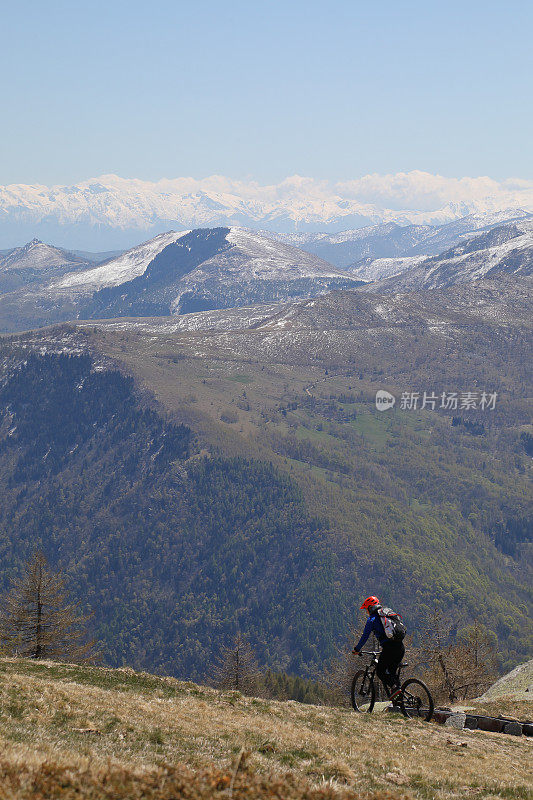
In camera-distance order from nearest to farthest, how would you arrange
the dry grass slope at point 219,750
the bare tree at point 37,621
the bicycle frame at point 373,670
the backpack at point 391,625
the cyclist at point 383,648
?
the dry grass slope at point 219,750 < the backpack at point 391,625 < the cyclist at point 383,648 < the bicycle frame at point 373,670 < the bare tree at point 37,621

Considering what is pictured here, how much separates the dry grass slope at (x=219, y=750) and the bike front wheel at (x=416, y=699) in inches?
37.8

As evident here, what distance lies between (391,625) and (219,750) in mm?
9170

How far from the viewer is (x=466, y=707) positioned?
32562mm

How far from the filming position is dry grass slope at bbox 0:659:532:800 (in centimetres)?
1159

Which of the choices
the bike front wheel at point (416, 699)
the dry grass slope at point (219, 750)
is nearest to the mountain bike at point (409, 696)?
the bike front wheel at point (416, 699)

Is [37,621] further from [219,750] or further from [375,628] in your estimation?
[219,750]

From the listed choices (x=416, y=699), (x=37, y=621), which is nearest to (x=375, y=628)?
(x=416, y=699)

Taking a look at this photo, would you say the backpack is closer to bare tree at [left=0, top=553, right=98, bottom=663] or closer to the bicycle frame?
the bicycle frame

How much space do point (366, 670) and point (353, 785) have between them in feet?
37.9

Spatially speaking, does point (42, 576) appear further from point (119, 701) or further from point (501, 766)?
point (501, 766)

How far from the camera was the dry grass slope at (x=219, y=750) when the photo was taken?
38.0ft

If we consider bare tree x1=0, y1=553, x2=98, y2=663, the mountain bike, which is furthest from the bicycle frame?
bare tree x1=0, y1=553, x2=98, y2=663

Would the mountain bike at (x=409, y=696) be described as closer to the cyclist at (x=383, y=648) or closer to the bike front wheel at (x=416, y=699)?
the bike front wheel at (x=416, y=699)

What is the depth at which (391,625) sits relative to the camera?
22.9 metres
